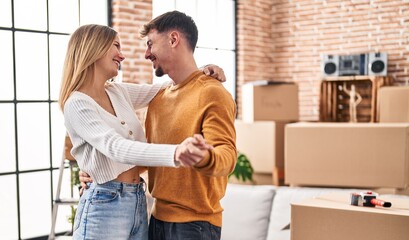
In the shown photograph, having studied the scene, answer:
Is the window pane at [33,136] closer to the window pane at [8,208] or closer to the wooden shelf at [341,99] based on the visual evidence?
the window pane at [8,208]

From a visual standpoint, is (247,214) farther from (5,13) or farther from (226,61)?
(226,61)

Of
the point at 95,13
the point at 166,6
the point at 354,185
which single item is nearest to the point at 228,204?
the point at 354,185

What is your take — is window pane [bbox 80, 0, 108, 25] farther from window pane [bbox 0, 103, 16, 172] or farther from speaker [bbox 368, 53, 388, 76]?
speaker [bbox 368, 53, 388, 76]

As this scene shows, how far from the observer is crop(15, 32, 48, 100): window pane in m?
4.48

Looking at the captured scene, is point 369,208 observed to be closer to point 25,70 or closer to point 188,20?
point 188,20

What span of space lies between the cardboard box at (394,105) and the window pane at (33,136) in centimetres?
309

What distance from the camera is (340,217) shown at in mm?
1692

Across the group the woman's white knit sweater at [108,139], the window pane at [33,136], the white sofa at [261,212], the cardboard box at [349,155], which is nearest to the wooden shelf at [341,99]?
the window pane at [33,136]

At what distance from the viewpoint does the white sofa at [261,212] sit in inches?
117

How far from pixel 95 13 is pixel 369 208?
3.92 metres

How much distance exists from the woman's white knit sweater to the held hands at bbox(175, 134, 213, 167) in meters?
0.05

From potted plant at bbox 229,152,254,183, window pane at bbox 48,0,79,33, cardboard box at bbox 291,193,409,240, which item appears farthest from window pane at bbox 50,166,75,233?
cardboard box at bbox 291,193,409,240

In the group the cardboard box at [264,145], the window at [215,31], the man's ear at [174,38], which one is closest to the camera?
the man's ear at [174,38]

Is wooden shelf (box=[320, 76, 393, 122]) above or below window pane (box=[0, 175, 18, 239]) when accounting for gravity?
above
